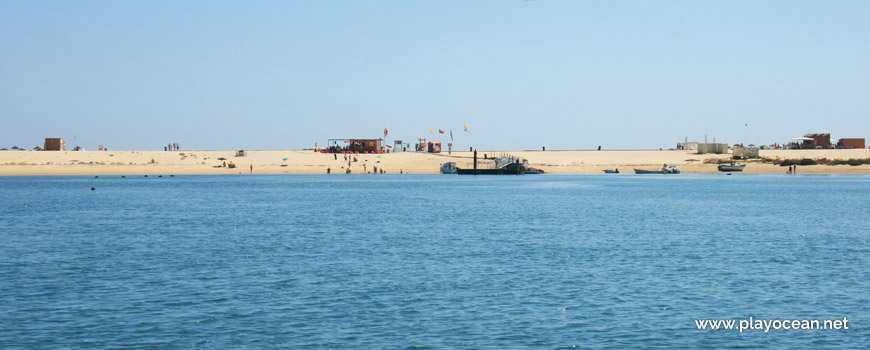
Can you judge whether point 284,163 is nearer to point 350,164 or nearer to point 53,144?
point 350,164

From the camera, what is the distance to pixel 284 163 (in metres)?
181

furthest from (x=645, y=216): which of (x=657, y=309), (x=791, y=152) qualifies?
(x=791, y=152)

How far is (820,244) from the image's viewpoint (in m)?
38.9

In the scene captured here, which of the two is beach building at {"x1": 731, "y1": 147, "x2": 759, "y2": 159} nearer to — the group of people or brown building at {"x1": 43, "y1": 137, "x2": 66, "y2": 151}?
the group of people

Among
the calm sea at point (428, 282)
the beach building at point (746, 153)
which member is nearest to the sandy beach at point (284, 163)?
the beach building at point (746, 153)

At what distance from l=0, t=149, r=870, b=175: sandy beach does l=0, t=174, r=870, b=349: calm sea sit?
12203cm

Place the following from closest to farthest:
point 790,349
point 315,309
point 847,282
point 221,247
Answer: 1. point 790,349
2. point 315,309
3. point 847,282
4. point 221,247

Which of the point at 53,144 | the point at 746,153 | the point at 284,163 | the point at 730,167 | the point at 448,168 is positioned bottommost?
the point at 730,167

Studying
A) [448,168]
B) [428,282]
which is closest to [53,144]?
[448,168]

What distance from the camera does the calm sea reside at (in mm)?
19953

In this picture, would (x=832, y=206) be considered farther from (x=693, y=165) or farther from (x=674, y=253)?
(x=693, y=165)

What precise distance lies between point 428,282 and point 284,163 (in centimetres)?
15778

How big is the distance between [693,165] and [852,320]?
172m

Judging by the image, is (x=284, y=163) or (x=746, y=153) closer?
Result: (x=284, y=163)
